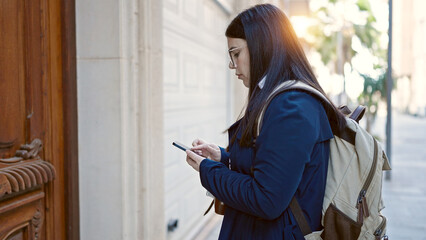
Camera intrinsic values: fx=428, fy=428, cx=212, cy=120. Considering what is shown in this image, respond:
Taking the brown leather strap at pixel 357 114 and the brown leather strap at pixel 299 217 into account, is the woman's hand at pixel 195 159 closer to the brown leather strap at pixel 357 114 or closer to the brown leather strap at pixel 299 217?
the brown leather strap at pixel 299 217

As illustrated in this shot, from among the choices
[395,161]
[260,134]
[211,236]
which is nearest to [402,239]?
[211,236]

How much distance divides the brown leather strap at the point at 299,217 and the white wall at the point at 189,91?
2.69 meters

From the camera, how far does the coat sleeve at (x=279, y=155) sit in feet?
4.87

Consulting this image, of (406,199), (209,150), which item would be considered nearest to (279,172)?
(209,150)

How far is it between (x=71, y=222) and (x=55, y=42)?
114 cm

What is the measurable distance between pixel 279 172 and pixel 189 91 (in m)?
3.63

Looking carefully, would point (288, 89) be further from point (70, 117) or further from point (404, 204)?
point (404, 204)

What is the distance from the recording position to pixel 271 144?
1.50 m

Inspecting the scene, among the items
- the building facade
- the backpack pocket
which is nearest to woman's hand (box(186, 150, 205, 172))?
the backpack pocket

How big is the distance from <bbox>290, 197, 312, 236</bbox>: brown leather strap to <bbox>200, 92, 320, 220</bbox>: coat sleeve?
11cm

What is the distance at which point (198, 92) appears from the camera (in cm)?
542

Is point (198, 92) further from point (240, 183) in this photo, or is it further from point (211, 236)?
point (240, 183)

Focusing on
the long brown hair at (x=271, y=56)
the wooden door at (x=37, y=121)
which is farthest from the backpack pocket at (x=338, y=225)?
the wooden door at (x=37, y=121)

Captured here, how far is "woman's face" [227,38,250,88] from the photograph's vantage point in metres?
1.76
